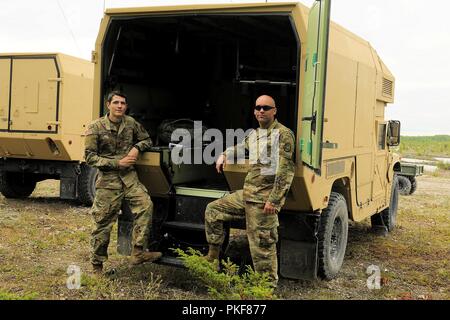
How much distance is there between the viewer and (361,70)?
636 cm

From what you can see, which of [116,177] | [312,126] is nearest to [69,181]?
[116,177]

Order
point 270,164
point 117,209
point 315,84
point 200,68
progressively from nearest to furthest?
1. point 315,84
2. point 270,164
3. point 117,209
4. point 200,68

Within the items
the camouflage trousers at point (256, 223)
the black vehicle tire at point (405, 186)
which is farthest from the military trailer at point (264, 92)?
the black vehicle tire at point (405, 186)

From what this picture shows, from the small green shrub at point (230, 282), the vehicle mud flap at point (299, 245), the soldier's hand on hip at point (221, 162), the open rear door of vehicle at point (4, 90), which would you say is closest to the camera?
the small green shrub at point (230, 282)

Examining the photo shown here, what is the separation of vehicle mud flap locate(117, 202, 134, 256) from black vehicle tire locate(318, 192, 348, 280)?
1.99 metres

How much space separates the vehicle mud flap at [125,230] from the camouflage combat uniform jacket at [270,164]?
144cm

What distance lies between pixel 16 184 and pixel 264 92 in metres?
6.15

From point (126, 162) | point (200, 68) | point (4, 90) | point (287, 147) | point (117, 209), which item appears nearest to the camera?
point (287, 147)

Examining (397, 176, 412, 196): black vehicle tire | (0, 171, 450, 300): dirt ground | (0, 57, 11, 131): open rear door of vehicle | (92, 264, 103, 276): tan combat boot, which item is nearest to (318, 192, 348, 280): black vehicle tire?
(0, 171, 450, 300): dirt ground

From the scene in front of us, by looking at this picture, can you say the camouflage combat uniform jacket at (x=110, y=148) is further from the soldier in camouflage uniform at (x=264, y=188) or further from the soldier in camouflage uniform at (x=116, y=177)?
the soldier in camouflage uniform at (x=264, y=188)

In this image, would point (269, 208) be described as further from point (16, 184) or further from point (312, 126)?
point (16, 184)

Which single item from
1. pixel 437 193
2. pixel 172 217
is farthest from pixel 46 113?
pixel 437 193

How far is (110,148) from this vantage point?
5.55 metres

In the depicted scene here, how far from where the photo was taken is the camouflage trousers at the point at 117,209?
553cm
